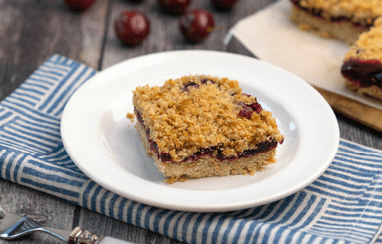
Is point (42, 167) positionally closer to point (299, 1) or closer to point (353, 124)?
point (353, 124)

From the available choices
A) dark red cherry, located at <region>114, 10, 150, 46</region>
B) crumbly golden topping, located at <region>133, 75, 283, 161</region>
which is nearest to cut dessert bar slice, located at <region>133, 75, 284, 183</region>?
crumbly golden topping, located at <region>133, 75, 283, 161</region>

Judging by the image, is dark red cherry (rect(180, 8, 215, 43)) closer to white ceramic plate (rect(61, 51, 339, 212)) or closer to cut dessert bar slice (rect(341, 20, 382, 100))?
white ceramic plate (rect(61, 51, 339, 212))

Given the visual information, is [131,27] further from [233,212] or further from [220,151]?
[233,212]

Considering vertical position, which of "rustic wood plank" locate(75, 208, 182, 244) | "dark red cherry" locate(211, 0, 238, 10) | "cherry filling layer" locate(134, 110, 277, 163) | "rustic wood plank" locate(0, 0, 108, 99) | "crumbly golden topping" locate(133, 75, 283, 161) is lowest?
"rustic wood plank" locate(0, 0, 108, 99)

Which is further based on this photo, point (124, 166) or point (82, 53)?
point (82, 53)

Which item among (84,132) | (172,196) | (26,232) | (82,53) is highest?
(172,196)

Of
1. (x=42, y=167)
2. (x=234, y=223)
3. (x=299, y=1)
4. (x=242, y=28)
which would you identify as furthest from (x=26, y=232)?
(x=299, y=1)
